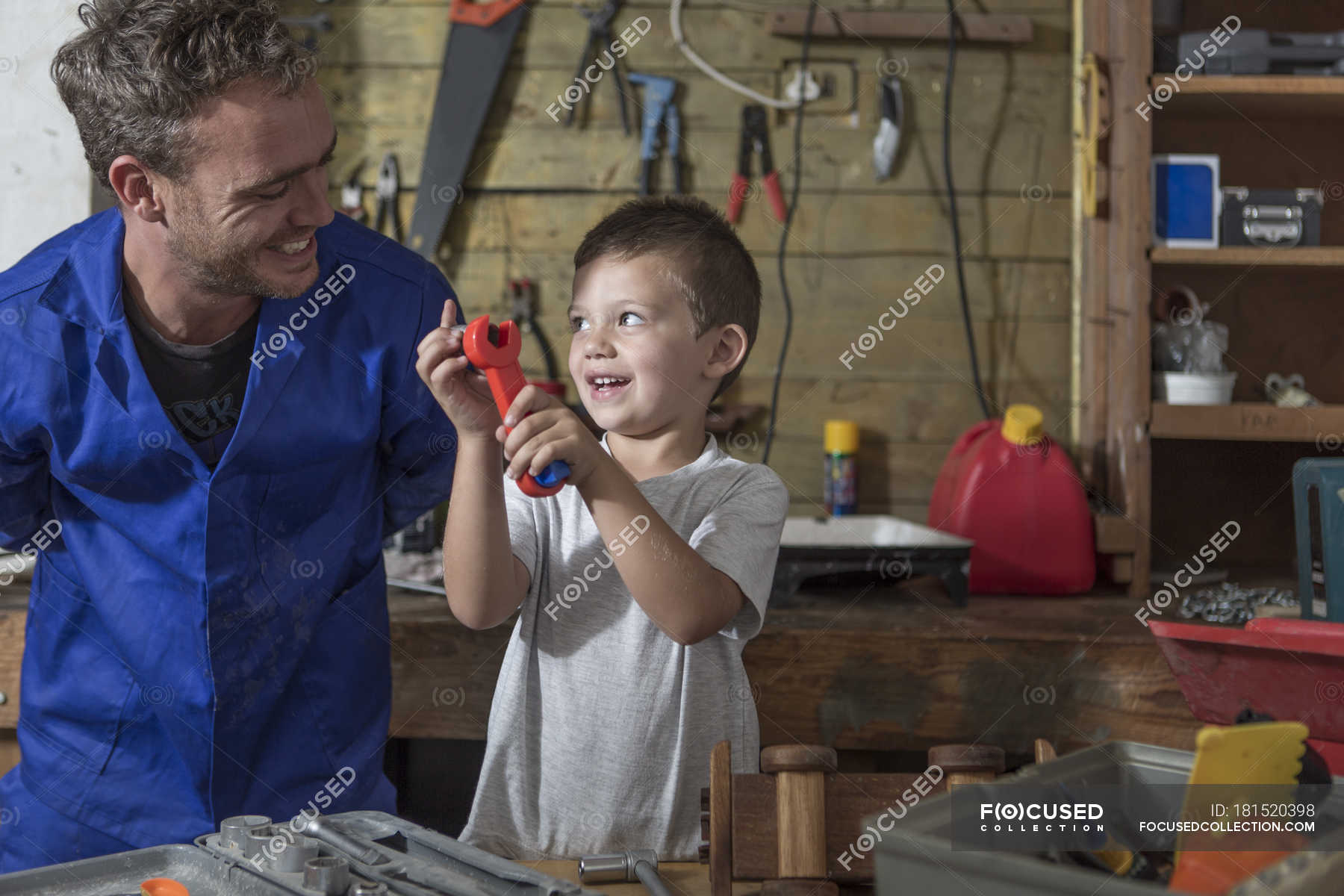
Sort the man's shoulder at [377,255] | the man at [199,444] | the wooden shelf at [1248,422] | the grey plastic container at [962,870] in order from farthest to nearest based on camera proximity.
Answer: the wooden shelf at [1248,422], the man's shoulder at [377,255], the man at [199,444], the grey plastic container at [962,870]

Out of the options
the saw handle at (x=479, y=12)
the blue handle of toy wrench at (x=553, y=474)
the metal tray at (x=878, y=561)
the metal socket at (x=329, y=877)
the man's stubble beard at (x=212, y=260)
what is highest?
the saw handle at (x=479, y=12)

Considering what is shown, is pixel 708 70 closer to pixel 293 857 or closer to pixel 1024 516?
pixel 1024 516

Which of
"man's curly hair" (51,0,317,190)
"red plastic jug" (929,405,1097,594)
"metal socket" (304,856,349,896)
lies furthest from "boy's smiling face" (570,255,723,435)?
"red plastic jug" (929,405,1097,594)

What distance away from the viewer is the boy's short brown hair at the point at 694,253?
3.58ft

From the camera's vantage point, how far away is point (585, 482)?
3.03ft

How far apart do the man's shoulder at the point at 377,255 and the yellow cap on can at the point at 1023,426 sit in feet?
3.54

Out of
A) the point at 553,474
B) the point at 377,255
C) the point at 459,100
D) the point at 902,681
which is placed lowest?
the point at 902,681

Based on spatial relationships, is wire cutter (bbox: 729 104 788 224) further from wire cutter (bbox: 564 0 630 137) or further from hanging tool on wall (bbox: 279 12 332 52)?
hanging tool on wall (bbox: 279 12 332 52)

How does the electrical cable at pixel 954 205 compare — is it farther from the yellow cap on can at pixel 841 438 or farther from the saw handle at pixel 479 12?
the saw handle at pixel 479 12

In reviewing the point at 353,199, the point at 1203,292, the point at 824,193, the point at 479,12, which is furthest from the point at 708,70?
the point at 1203,292

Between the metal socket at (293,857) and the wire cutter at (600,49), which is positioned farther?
the wire cutter at (600,49)

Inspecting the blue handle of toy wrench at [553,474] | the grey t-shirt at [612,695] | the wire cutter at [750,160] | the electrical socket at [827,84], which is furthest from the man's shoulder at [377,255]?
the electrical socket at [827,84]

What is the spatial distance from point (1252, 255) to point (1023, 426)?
456 millimetres

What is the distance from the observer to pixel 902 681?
167cm
